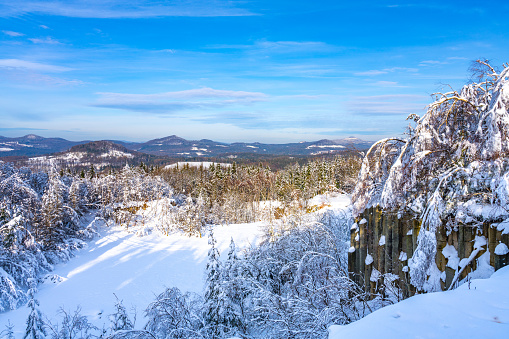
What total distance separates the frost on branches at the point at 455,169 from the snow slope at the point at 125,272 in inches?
268

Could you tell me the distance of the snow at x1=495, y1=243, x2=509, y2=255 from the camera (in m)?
3.55

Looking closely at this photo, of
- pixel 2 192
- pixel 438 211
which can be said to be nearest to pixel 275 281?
pixel 438 211

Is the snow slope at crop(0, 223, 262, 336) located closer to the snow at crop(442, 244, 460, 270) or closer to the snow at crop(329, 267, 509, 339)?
the snow at crop(442, 244, 460, 270)

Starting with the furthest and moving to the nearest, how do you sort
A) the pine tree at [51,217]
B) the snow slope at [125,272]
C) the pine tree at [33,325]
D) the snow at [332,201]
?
the snow at [332,201] < the pine tree at [51,217] < the snow slope at [125,272] < the pine tree at [33,325]

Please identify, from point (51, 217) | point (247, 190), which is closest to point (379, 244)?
point (51, 217)

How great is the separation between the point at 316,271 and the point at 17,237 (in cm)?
1482

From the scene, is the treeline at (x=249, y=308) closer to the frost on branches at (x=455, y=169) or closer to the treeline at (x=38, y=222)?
the frost on branches at (x=455, y=169)

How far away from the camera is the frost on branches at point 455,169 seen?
153 inches

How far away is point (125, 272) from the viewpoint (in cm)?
1614

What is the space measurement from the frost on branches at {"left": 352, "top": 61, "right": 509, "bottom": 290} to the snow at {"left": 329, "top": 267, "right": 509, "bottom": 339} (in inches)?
48.4

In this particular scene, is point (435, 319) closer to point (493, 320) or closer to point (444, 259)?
point (493, 320)

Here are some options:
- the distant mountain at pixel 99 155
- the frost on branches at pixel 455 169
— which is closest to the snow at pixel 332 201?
the frost on branches at pixel 455 169

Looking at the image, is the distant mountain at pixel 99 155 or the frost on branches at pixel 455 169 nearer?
the frost on branches at pixel 455 169

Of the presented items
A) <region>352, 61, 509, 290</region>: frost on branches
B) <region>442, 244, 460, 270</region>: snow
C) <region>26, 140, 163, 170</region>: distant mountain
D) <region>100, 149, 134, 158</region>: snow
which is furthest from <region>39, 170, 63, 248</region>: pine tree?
<region>100, 149, 134, 158</region>: snow
